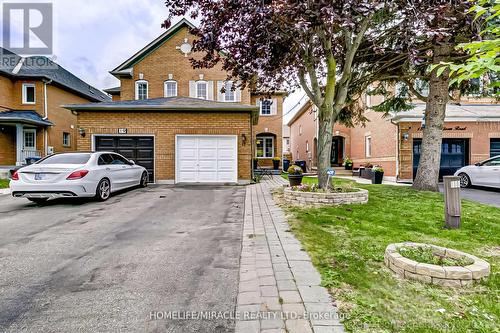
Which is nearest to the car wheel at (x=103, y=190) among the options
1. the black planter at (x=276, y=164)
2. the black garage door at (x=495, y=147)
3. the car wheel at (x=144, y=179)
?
the car wheel at (x=144, y=179)

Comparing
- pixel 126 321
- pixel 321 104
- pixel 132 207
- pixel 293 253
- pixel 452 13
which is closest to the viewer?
pixel 126 321

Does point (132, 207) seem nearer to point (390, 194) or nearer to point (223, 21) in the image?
point (223, 21)

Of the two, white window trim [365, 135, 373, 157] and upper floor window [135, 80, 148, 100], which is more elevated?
upper floor window [135, 80, 148, 100]

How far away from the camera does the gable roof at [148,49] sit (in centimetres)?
1766

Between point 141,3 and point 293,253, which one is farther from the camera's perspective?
point 141,3

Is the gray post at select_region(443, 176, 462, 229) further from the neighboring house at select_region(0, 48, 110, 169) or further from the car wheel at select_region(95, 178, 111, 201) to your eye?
the neighboring house at select_region(0, 48, 110, 169)

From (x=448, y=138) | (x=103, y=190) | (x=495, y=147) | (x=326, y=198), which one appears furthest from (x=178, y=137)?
(x=495, y=147)

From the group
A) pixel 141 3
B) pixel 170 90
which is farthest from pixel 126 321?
pixel 170 90

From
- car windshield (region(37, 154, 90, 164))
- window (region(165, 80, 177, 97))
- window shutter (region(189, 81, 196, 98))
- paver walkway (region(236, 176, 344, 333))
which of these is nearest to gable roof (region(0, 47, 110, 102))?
window (region(165, 80, 177, 97))

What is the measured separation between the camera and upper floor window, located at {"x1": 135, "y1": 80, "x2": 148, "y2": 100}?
18125 millimetres

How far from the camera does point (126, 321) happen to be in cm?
218

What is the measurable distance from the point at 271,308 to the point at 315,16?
16.7ft

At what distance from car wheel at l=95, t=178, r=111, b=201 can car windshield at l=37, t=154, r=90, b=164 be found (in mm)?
757

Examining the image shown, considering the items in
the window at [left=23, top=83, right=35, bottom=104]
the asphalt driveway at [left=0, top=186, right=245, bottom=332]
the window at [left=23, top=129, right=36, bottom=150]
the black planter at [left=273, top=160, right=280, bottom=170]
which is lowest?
the asphalt driveway at [left=0, top=186, right=245, bottom=332]
